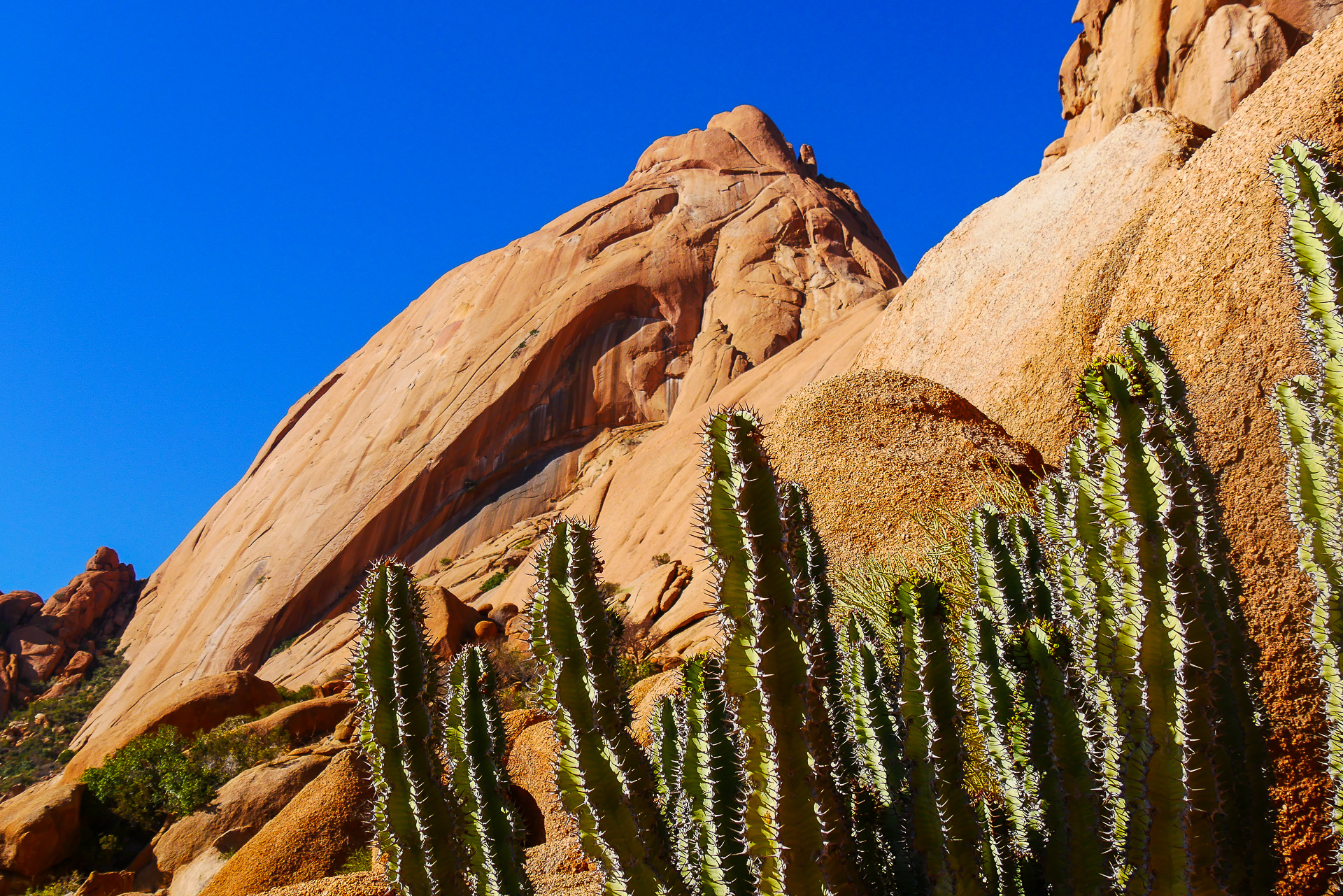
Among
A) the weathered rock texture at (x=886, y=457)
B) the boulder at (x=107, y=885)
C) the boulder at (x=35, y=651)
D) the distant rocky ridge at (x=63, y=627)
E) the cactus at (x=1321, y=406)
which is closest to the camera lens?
the cactus at (x=1321, y=406)

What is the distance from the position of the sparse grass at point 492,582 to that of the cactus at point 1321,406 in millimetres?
26670

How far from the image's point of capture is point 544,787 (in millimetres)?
7781

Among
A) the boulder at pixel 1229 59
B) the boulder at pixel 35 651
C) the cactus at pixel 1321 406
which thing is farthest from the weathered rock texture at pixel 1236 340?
the boulder at pixel 35 651

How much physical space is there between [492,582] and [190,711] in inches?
461

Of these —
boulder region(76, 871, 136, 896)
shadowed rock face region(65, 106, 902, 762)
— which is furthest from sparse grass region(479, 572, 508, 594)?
boulder region(76, 871, 136, 896)

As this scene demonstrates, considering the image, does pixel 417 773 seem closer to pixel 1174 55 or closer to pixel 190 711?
pixel 190 711

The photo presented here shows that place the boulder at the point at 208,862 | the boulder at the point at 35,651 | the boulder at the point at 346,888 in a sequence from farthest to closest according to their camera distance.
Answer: the boulder at the point at 35,651 → the boulder at the point at 208,862 → the boulder at the point at 346,888

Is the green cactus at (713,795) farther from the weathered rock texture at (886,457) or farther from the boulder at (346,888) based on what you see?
the weathered rock texture at (886,457)

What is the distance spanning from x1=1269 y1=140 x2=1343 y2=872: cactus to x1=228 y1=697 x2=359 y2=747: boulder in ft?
50.7

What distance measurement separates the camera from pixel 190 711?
1723cm

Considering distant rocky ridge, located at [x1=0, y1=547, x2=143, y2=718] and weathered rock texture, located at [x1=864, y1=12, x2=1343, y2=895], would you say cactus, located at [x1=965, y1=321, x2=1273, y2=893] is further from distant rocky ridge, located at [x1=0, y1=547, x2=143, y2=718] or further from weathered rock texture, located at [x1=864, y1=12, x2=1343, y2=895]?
distant rocky ridge, located at [x1=0, y1=547, x2=143, y2=718]

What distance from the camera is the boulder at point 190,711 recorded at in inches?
640

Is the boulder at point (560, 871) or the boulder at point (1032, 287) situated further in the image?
the boulder at point (1032, 287)

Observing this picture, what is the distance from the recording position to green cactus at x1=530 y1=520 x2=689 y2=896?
236cm
